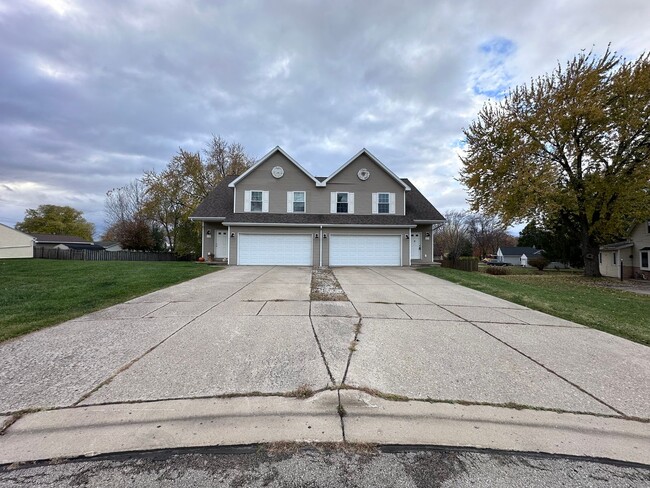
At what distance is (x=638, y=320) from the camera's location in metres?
6.82

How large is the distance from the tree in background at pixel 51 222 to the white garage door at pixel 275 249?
57.8m

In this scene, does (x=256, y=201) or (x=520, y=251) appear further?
(x=520, y=251)

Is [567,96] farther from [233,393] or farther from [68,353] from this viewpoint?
[68,353]

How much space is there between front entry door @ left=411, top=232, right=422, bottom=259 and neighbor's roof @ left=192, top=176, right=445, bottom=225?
3.58 ft

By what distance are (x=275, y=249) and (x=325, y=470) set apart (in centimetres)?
1566

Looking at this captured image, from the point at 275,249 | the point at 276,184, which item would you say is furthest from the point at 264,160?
the point at 275,249

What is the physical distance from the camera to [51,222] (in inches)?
2147

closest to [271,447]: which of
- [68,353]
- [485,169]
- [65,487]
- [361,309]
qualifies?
[65,487]

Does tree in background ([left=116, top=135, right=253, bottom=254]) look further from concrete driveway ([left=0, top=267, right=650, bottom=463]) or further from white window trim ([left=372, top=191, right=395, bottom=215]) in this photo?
concrete driveway ([left=0, top=267, right=650, bottom=463])

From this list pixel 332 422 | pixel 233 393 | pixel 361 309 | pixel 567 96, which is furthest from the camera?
pixel 567 96

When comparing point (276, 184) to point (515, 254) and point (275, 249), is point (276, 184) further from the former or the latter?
point (515, 254)

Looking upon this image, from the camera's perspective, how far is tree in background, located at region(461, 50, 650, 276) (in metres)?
14.9

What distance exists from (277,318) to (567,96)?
18911 mm

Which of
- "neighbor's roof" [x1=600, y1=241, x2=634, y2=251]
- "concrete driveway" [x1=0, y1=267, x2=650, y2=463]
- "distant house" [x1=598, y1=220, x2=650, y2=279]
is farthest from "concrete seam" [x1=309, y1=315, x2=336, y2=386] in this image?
"neighbor's roof" [x1=600, y1=241, x2=634, y2=251]
